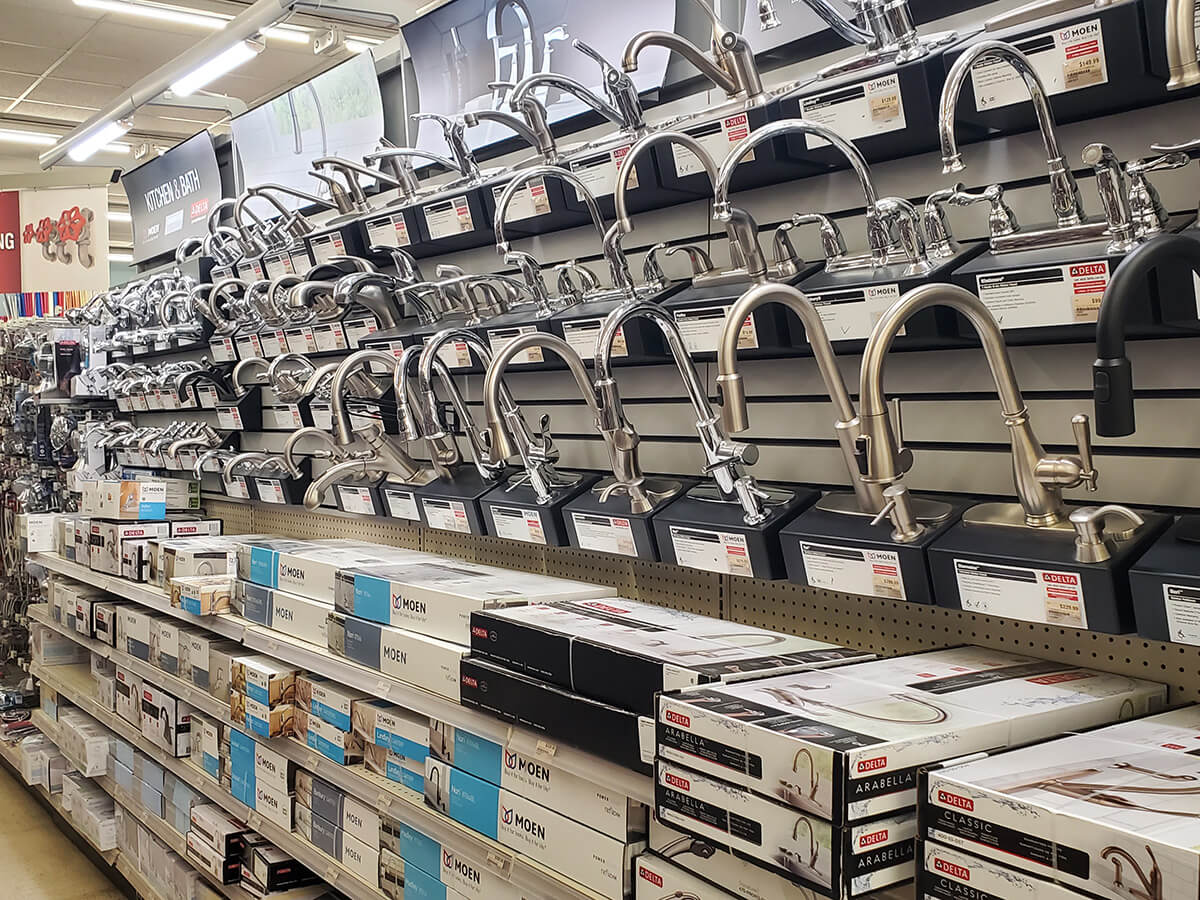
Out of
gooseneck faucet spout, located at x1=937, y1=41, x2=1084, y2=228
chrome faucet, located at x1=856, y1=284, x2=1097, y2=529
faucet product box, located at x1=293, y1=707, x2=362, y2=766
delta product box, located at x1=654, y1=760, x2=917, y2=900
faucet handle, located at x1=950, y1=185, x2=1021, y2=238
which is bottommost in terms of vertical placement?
faucet product box, located at x1=293, y1=707, x2=362, y2=766

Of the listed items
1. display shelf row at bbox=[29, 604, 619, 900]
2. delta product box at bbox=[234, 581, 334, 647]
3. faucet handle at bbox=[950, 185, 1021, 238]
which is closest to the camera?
faucet handle at bbox=[950, 185, 1021, 238]

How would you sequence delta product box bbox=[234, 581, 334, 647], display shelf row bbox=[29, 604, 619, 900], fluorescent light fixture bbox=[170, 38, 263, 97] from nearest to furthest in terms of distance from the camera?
1. display shelf row bbox=[29, 604, 619, 900]
2. delta product box bbox=[234, 581, 334, 647]
3. fluorescent light fixture bbox=[170, 38, 263, 97]

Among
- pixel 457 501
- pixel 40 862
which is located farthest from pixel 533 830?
pixel 40 862

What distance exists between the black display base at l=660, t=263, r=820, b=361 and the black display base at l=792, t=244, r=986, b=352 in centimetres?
8

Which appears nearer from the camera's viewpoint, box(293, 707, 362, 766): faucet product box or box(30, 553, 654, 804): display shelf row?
box(30, 553, 654, 804): display shelf row

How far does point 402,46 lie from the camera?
3324 millimetres

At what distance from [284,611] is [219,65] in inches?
84.6

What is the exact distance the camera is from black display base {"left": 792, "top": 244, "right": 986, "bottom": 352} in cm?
160

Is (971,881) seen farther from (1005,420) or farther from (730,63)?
(730,63)

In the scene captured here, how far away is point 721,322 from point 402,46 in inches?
76.3

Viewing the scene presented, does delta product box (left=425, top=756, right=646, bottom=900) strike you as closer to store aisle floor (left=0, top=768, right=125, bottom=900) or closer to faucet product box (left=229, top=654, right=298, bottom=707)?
faucet product box (left=229, top=654, right=298, bottom=707)

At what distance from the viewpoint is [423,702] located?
2.03 metres

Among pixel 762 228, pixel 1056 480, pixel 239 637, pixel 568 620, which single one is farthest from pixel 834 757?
pixel 239 637

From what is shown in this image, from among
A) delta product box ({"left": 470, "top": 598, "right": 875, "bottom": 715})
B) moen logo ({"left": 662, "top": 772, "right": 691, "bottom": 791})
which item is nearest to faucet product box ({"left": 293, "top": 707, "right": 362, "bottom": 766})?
delta product box ({"left": 470, "top": 598, "right": 875, "bottom": 715})
